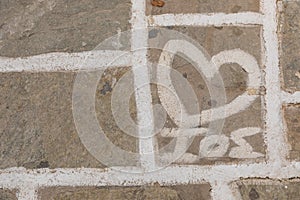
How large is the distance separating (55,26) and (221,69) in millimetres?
502

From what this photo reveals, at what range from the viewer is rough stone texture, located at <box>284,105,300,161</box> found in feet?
5.24

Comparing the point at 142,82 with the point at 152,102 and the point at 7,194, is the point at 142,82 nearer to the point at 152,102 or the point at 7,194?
the point at 152,102

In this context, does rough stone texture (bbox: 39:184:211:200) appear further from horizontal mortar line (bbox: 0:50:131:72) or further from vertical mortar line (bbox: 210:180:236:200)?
horizontal mortar line (bbox: 0:50:131:72)

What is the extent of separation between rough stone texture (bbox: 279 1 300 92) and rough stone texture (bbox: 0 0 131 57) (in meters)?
0.45

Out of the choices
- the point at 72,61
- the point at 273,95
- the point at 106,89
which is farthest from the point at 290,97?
the point at 72,61

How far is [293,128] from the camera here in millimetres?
1612

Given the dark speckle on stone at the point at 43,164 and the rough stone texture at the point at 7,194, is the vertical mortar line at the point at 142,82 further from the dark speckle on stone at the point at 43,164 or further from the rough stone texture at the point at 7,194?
the rough stone texture at the point at 7,194

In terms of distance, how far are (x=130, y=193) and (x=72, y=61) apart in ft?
1.35

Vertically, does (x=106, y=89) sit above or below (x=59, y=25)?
below

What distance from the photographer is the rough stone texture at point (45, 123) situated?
63.4 inches

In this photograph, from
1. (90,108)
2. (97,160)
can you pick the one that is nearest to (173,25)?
(90,108)

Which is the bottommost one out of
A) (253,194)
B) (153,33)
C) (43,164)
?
(253,194)

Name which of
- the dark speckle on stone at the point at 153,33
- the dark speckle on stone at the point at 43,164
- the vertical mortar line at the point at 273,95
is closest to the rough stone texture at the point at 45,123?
the dark speckle on stone at the point at 43,164

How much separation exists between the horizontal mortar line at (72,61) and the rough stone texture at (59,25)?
0.06 ft
